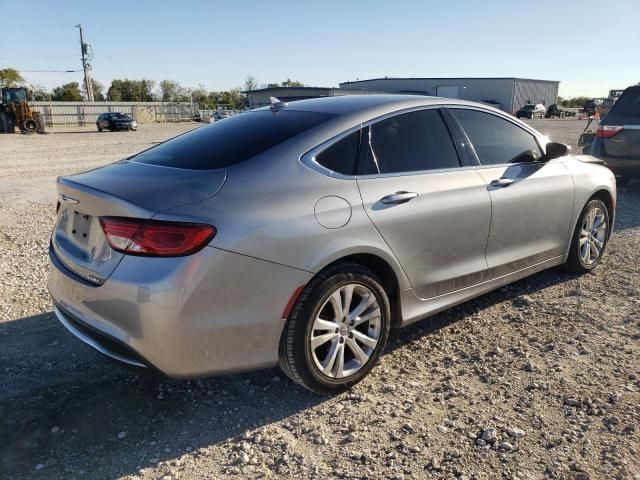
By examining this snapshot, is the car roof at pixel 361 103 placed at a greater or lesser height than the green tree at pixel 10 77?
lesser

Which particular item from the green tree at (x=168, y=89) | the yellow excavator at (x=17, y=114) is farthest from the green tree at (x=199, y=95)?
the yellow excavator at (x=17, y=114)

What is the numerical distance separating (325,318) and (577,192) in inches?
112

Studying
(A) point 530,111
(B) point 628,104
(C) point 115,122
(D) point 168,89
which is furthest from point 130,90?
(B) point 628,104

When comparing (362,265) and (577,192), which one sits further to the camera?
(577,192)

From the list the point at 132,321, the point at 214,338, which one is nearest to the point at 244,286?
the point at 214,338

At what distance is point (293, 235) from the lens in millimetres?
2631

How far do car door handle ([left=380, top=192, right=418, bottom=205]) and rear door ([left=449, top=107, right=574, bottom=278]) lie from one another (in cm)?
81

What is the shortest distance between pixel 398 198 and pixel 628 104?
7.17 m

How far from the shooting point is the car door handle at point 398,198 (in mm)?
3055

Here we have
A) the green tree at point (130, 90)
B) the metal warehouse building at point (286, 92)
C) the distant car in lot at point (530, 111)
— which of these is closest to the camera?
the metal warehouse building at point (286, 92)

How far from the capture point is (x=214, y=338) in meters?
2.53

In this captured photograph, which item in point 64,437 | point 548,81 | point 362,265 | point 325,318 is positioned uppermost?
point 548,81

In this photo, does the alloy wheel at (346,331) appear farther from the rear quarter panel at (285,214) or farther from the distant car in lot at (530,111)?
the distant car in lot at (530,111)

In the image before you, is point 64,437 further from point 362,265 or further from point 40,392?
point 362,265
